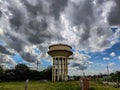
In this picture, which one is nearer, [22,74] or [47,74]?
[22,74]

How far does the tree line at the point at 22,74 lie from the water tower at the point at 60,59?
11705 millimetres

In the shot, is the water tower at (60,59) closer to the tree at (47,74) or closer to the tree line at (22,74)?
the tree at (47,74)

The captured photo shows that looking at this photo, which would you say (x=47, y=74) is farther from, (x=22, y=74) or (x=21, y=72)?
(x=21, y=72)

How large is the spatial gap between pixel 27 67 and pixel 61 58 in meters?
17.1

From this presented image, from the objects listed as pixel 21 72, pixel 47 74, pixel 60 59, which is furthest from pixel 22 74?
pixel 60 59

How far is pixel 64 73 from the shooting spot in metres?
49.4

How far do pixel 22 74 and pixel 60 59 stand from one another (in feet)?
52.7

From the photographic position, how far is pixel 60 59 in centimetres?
4856

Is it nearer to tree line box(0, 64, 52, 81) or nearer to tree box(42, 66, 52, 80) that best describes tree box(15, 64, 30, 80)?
tree line box(0, 64, 52, 81)

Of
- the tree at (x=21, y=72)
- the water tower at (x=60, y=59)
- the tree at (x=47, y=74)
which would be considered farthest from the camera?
the tree at (x=47, y=74)

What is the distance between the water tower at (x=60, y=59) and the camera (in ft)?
153

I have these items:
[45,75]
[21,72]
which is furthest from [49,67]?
[21,72]

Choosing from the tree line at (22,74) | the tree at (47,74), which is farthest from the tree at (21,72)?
the tree at (47,74)

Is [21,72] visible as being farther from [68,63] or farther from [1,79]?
[68,63]
